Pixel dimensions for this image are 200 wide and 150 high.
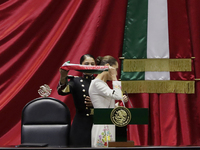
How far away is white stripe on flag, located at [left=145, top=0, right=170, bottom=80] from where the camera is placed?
308cm

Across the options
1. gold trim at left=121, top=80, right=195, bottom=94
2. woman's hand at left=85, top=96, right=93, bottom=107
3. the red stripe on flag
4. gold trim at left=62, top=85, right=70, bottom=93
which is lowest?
woman's hand at left=85, top=96, right=93, bottom=107

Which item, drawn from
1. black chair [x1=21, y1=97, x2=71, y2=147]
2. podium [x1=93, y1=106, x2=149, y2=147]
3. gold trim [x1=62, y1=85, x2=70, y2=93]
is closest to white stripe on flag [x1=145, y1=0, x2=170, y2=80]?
gold trim [x1=62, y1=85, x2=70, y2=93]

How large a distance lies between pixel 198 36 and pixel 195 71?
38 cm

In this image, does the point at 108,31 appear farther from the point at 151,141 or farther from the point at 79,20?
the point at 151,141

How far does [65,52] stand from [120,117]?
72.7 inches

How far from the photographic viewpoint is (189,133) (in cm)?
295

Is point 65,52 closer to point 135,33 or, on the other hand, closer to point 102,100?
point 135,33

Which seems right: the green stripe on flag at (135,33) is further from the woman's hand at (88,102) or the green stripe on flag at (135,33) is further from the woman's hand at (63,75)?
the woman's hand at (63,75)

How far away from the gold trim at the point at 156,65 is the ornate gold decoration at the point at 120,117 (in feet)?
5.53

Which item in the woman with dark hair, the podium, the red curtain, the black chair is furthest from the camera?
the red curtain

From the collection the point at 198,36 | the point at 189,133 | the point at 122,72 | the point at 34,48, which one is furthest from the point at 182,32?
the point at 34,48

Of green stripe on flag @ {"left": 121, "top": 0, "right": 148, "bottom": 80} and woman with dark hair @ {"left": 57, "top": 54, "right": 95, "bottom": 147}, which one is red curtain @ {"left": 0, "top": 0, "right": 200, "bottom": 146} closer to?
green stripe on flag @ {"left": 121, "top": 0, "right": 148, "bottom": 80}

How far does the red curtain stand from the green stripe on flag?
7cm

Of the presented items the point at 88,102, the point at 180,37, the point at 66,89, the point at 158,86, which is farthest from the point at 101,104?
the point at 180,37
